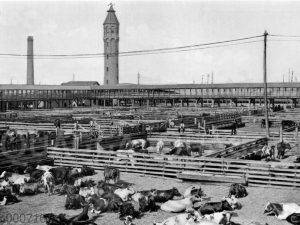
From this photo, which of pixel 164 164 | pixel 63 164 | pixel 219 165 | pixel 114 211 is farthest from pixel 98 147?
pixel 114 211

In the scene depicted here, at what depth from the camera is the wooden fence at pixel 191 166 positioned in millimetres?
15664

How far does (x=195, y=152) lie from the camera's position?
79.5 ft

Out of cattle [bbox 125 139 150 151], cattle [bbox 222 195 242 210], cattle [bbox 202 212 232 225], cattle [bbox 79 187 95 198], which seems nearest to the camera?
cattle [bbox 202 212 232 225]

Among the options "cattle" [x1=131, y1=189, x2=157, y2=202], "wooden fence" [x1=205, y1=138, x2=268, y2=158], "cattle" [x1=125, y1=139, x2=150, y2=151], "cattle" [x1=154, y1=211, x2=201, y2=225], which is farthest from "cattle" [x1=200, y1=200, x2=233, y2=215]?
"cattle" [x1=125, y1=139, x2=150, y2=151]

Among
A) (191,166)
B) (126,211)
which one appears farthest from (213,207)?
(191,166)

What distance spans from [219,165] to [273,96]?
51.2 metres

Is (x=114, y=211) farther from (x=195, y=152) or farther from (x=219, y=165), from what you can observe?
(x=195, y=152)

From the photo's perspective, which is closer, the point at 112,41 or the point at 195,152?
the point at 195,152

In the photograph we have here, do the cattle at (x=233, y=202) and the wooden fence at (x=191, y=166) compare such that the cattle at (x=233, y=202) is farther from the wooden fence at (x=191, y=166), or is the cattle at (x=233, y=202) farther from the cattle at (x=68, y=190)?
the cattle at (x=68, y=190)

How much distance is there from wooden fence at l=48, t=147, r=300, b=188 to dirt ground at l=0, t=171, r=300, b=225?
1.61 feet

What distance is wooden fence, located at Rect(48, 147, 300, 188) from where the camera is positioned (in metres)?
15.7

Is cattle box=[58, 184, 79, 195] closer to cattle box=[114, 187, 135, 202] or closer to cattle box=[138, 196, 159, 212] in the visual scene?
cattle box=[114, 187, 135, 202]

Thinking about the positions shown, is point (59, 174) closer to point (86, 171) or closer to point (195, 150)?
point (86, 171)

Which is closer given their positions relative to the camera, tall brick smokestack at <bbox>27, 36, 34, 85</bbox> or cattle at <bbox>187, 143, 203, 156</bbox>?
cattle at <bbox>187, 143, 203, 156</bbox>
